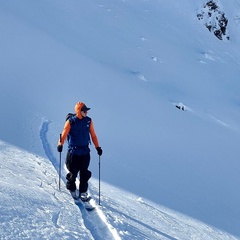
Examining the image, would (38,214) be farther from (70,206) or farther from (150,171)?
(150,171)

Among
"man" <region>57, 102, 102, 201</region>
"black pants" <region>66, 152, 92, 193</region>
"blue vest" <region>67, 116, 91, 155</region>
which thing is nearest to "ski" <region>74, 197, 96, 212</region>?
"man" <region>57, 102, 102, 201</region>

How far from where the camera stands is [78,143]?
7.00 m

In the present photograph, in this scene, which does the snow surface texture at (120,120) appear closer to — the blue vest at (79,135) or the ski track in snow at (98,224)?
the ski track in snow at (98,224)

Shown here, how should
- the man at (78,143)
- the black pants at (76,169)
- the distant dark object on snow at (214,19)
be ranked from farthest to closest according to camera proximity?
the distant dark object on snow at (214,19), the black pants at (76,169), the man at (78,143)

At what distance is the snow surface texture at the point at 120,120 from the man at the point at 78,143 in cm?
39

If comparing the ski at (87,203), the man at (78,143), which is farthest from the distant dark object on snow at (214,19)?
the ski at (87,203)

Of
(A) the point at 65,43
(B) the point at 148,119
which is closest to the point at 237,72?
(A) the point at 65,43

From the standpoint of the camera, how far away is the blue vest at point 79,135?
271 inches

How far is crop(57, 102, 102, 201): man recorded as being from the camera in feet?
22.5

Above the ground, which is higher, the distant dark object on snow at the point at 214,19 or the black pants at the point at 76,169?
the distant dark object on snow at the point at 214,19

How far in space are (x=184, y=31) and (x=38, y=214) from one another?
2613 centimetres

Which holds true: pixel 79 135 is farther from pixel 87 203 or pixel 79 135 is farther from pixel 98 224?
pixel 98 224

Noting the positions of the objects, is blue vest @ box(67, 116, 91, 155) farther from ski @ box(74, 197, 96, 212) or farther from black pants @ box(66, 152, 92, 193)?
ski @ box(74, 197, 96, 212)

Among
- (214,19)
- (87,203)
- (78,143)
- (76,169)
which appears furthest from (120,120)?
(214,19)
